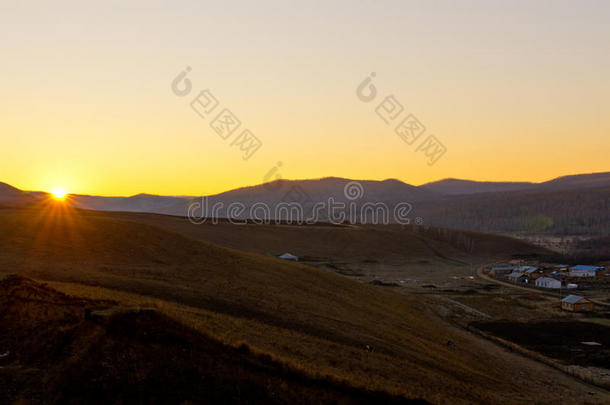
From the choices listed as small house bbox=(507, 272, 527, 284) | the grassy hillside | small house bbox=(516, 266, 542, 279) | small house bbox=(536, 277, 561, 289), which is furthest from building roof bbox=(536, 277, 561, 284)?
the grassy hillside

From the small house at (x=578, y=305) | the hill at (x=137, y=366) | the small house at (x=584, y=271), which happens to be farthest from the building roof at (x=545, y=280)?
the hill at (x=137, y=366)

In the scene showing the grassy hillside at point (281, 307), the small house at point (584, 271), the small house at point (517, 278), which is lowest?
the small house at point (517, 278)

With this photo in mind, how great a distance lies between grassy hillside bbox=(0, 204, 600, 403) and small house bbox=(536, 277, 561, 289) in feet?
155

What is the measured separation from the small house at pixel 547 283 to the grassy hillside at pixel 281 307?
4729 cm

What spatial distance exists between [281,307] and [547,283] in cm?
7888

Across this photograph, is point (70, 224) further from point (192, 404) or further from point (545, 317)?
point (545, 317)

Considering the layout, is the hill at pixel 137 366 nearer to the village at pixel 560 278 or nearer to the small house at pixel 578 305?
the small house at pixel 578 305

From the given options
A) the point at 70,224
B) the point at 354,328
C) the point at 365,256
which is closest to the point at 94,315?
the point at 354,328

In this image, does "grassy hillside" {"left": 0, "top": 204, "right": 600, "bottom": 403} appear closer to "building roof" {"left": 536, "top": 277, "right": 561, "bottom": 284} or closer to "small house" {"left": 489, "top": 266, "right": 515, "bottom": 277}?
"building roof" {"left": 536, "top": 277, "right": 561, "bottom": 284}

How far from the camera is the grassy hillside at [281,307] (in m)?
19.5

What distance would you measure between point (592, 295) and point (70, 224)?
8605 centimetres

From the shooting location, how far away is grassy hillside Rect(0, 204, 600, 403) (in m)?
19.5

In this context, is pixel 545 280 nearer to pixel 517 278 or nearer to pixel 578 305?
pixel 517 278

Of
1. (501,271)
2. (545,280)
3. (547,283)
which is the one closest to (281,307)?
(547,283)
